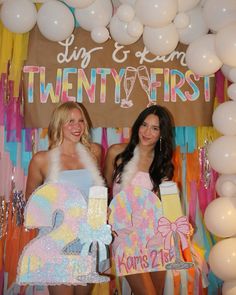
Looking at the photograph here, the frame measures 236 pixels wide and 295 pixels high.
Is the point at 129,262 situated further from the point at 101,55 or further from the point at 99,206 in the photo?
the point at 101,55

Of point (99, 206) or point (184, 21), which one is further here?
point (184, 21)

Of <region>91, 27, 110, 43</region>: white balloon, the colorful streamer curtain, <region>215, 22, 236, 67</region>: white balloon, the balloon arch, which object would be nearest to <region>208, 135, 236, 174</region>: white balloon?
the balloon arch

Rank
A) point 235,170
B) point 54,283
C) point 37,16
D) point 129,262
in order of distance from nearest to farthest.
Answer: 1. point 54,283
2. point 129,262
3. point 235,170
4. point 37,16

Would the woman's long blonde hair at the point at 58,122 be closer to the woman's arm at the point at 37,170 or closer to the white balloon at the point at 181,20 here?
the woman's arm at the point at 37,170

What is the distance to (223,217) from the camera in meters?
2.87

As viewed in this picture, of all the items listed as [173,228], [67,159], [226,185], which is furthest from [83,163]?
[226,185]

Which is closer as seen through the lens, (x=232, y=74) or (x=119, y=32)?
(x=232, y=74)

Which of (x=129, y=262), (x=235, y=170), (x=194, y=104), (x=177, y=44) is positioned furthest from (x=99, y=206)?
(x=177, y=44)

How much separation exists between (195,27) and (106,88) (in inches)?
31.1

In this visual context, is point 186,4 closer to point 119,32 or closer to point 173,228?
point 119,32

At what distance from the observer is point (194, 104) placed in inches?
133

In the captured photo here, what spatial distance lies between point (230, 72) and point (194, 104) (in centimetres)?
40

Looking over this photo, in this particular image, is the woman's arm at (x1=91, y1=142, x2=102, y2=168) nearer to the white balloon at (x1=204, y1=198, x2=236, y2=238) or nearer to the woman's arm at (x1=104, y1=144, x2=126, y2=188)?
the woman's arm at (x1=104, y1=144, x2=126, y2=188)

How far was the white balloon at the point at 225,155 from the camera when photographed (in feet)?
9.59
